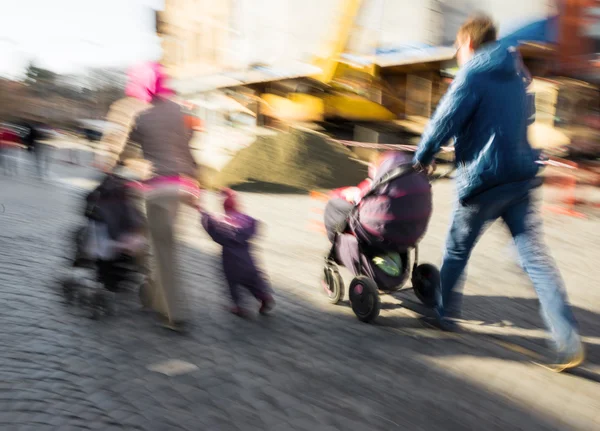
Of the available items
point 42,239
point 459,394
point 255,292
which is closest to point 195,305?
point 255,292

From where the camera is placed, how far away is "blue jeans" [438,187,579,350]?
415cm

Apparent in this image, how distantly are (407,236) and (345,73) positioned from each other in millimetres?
13114

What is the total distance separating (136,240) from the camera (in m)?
5.11

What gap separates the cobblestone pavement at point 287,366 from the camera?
3.54 meters

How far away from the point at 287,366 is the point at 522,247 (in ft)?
5.19

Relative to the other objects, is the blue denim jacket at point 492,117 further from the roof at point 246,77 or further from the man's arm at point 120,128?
the roof at point 246,77

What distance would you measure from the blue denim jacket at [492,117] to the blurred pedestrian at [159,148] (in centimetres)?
162

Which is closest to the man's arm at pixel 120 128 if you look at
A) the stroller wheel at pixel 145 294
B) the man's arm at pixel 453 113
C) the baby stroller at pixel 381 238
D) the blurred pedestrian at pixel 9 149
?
the stroller wheel at pixel 145 294

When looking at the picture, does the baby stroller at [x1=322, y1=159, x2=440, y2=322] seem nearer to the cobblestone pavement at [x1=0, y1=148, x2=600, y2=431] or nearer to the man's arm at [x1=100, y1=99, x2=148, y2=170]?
the cobblestone pavement at [x1=0, y1=148, x2=600, y2=431]

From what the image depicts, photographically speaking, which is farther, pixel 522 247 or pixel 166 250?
pixel 166 250

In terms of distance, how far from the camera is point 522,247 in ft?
14.2

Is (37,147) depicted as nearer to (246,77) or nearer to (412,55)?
(246,77)

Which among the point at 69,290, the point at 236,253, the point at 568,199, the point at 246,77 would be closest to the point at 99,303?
the point at 69,290

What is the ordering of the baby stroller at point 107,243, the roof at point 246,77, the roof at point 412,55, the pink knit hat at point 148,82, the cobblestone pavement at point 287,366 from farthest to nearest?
the roof at point 246,77
the roof at point 412,55
the baby stroller at point 107,243
the pink knit hat at point 148,82
the cobblestone pavement at point 287,366
